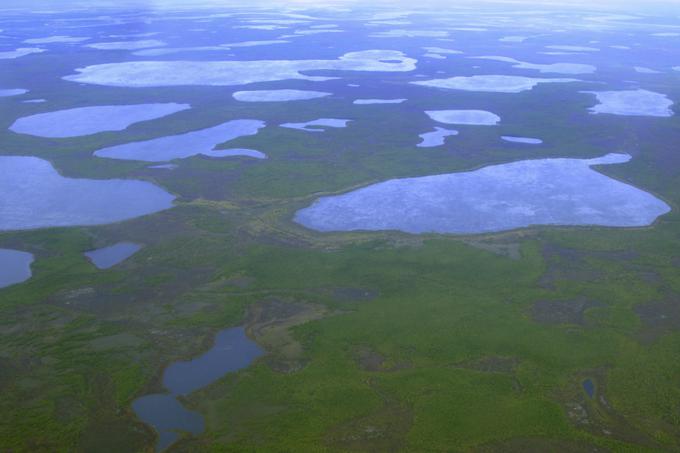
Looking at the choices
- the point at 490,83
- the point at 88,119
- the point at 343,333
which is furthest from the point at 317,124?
the point at 343,333

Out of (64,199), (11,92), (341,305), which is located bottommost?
(11,92)

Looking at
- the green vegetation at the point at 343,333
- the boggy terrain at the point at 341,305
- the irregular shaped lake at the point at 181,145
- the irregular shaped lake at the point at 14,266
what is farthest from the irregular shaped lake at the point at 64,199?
the irregular shaped lake at the point at 181,145

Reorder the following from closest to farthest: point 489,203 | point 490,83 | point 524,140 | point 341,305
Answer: point 341,305 → point 489,203 → point 524,140 → point 490,83

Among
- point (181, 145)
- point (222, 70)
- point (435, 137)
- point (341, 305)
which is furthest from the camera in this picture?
point (222, 70)

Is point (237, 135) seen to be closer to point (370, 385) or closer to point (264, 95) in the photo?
point (264, 95)

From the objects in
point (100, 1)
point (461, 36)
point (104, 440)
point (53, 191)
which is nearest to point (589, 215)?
point (104, 440)

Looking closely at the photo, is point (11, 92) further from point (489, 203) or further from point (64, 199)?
point (489, 203)
